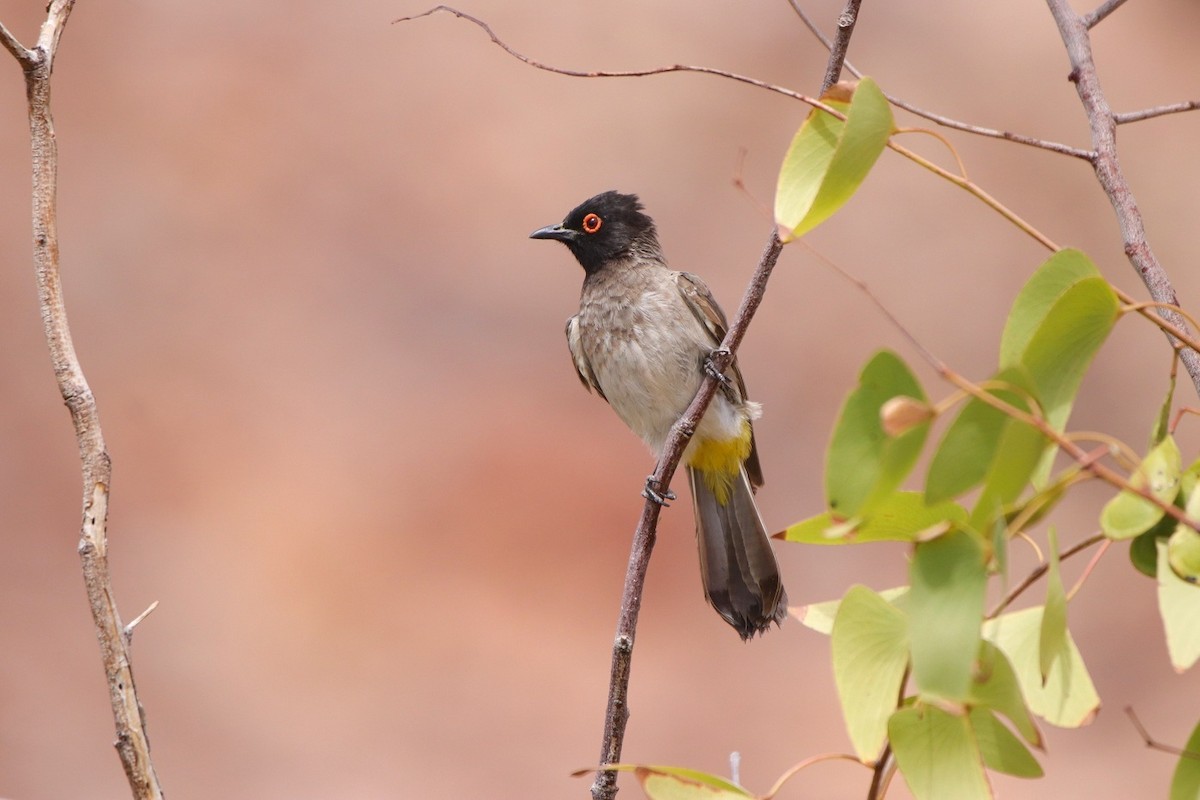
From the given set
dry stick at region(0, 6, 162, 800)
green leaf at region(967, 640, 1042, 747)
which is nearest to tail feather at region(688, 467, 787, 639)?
dry stick at region(0, 6, 162, 800)

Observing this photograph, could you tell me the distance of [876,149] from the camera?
4.00 feet

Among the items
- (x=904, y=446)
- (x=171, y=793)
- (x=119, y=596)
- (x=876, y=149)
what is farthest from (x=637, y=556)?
(x=119, y=596)

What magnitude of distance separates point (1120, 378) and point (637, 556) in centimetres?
725

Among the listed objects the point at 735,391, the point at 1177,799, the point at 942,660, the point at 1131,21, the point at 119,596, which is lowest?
the point at 1177,799

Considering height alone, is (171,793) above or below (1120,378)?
below

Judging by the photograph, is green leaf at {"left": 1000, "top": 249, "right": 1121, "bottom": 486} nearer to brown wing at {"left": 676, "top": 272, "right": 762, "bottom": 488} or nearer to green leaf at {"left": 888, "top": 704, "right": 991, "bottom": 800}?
green leaf at {"left": 888, "top": 704, "right": 991, "bottom": 800}

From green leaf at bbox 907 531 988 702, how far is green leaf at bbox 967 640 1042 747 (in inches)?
2.1

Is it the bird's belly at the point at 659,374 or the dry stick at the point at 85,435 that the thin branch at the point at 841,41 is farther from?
the bird's belly at the point at 659,374

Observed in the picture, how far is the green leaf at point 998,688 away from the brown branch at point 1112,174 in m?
0.47

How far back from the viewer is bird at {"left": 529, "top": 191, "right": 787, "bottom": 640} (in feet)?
11.6

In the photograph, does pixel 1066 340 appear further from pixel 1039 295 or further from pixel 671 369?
pixel 671 369

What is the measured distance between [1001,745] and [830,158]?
24.0 inches

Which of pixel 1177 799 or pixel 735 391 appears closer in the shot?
pixel 1177 799

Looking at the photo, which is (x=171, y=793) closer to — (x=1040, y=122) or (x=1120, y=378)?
(x=1120, y=378)
